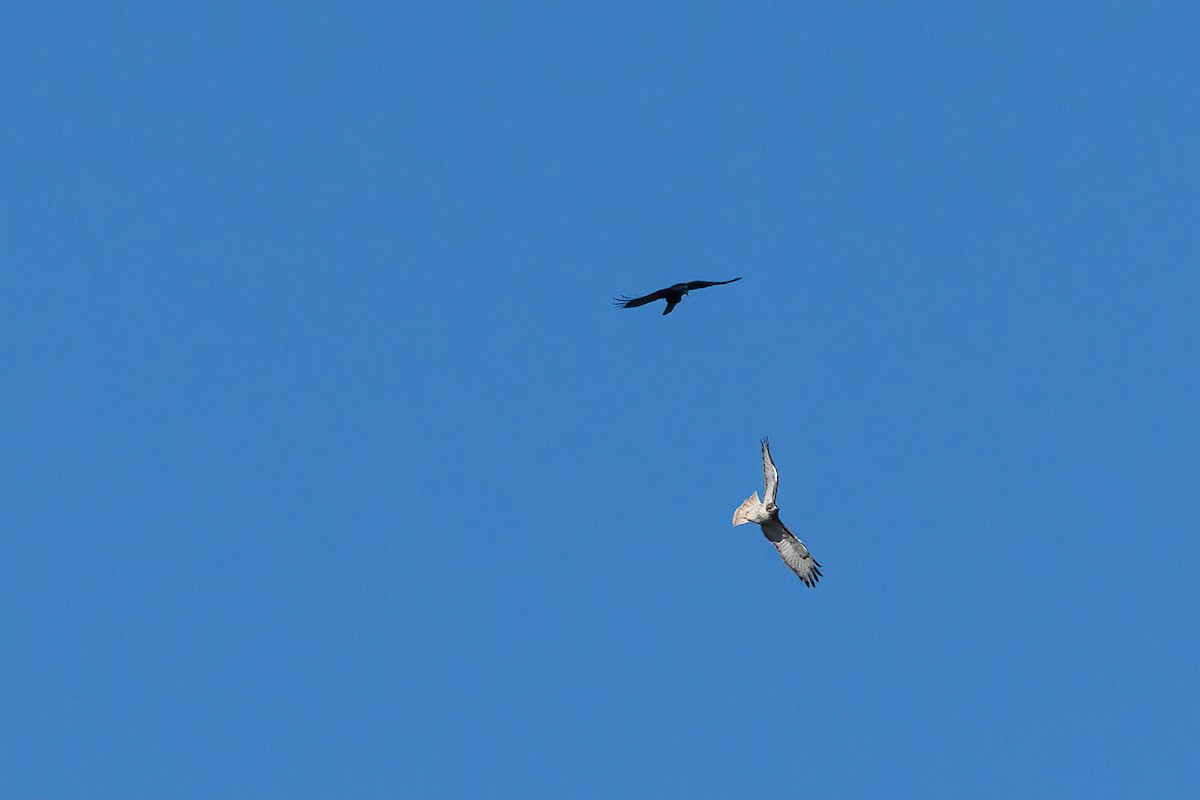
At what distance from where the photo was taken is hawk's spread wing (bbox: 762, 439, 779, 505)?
71.9 meters

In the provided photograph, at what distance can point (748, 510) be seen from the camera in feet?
241

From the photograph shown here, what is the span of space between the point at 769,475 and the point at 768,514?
1253mm

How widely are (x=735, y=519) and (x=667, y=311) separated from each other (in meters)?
7.06

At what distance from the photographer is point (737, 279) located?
218ft

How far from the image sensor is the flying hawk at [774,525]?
72312mm

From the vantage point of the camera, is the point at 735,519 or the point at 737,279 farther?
the point at 735,519

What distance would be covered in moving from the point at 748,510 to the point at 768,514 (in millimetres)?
894

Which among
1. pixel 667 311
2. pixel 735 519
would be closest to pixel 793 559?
pixel 735 519

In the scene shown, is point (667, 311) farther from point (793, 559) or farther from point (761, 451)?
point (793, 559)

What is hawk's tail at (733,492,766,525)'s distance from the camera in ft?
240

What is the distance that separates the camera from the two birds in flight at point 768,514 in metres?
70.8

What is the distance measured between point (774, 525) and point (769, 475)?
2293 mm

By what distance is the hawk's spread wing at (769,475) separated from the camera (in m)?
71.9

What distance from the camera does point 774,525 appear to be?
243ft
